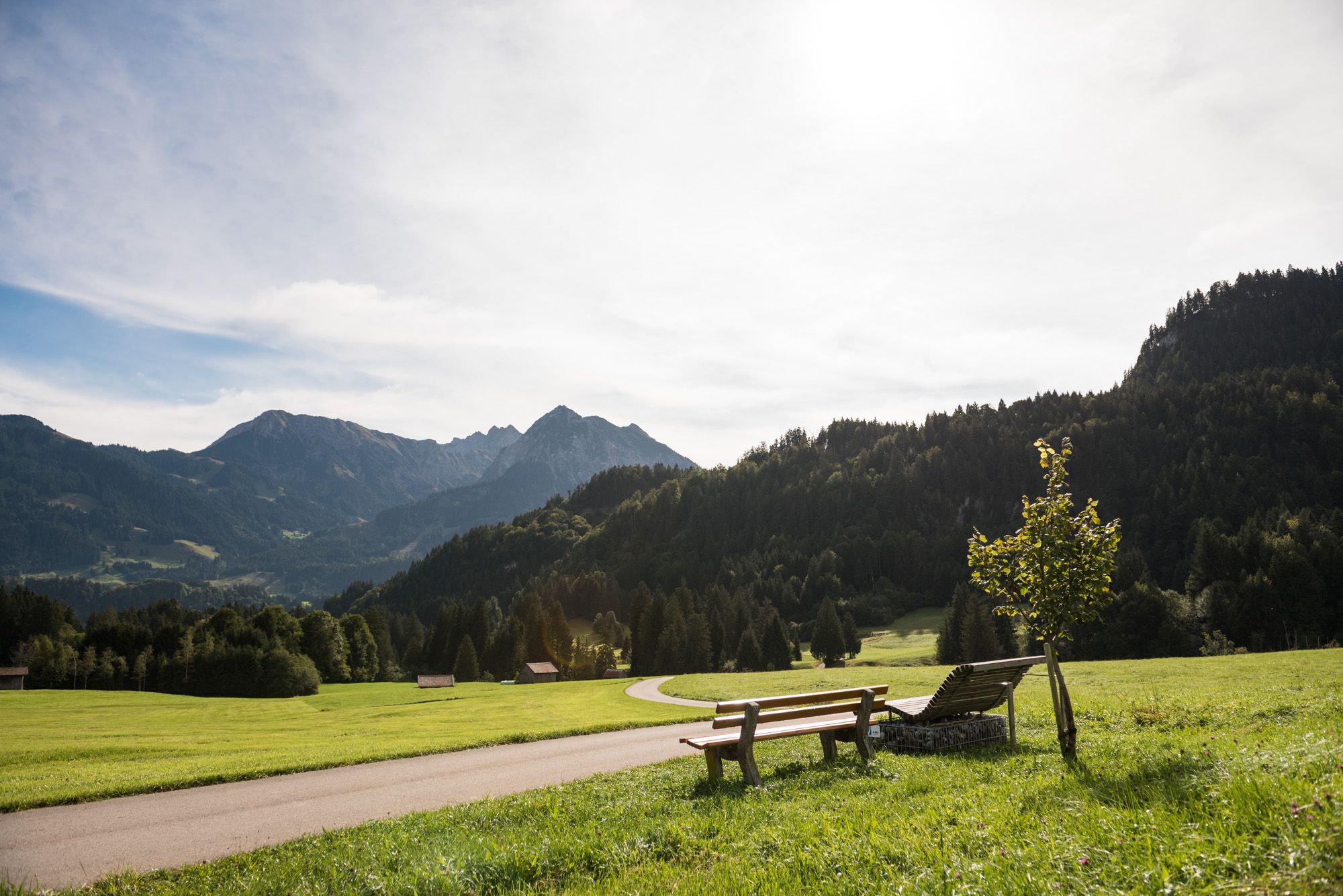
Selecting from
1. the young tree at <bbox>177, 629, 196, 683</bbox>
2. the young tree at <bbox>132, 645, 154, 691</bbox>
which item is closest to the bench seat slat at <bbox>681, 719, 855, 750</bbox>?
the young tree at <bbox>177, 629, 196, 683</bbox>

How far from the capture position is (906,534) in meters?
199

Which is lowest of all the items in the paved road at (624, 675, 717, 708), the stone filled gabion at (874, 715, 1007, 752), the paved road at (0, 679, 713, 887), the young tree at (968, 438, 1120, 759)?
the paved road at (624, 675, 717, 708)

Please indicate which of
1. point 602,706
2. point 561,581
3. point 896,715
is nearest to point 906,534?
point 561,581

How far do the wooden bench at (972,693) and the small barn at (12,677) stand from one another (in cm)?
12057

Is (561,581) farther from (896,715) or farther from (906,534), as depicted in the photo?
(896,715)

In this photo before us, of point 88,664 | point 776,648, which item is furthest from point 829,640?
point 88,664

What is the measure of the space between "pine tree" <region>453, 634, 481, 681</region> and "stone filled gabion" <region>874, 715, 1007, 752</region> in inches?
4219

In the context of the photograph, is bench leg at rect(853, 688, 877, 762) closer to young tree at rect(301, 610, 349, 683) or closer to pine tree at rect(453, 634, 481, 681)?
pine tree at rect(453, 634, 481, 681)

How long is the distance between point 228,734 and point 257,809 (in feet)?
69.3

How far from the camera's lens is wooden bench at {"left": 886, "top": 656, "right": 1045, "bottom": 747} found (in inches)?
539

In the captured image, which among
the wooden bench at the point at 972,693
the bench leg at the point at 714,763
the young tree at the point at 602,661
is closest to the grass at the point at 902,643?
the young tree at the point at 602,661

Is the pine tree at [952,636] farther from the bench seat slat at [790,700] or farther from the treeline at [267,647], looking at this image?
the bench seat slat at [790,700]

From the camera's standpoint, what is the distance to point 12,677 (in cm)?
9194

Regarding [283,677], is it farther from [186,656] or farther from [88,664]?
[88,664]
